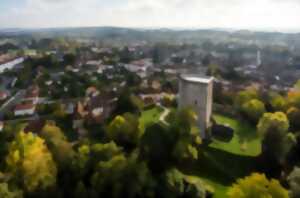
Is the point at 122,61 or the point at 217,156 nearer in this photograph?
the point at 217,156

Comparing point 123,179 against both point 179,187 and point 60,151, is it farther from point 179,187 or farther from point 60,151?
point 60,151

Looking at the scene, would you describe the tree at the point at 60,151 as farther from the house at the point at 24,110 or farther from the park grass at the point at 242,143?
the house at the point at 24,110

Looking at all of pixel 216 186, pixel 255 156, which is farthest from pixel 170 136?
pixel 255 156

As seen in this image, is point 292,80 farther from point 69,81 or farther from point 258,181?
point 258,181

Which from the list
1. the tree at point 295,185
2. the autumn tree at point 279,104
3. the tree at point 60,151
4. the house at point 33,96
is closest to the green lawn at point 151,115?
the tree at point 60,151

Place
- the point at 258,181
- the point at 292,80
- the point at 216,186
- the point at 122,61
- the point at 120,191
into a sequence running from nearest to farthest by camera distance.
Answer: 1. the point at 258,181
2. the point at 120,191
3. the point at 216,186
4. the point at 292,80
5. the point at 122,61

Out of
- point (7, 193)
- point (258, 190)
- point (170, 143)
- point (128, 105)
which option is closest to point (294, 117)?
point (170, 143)
